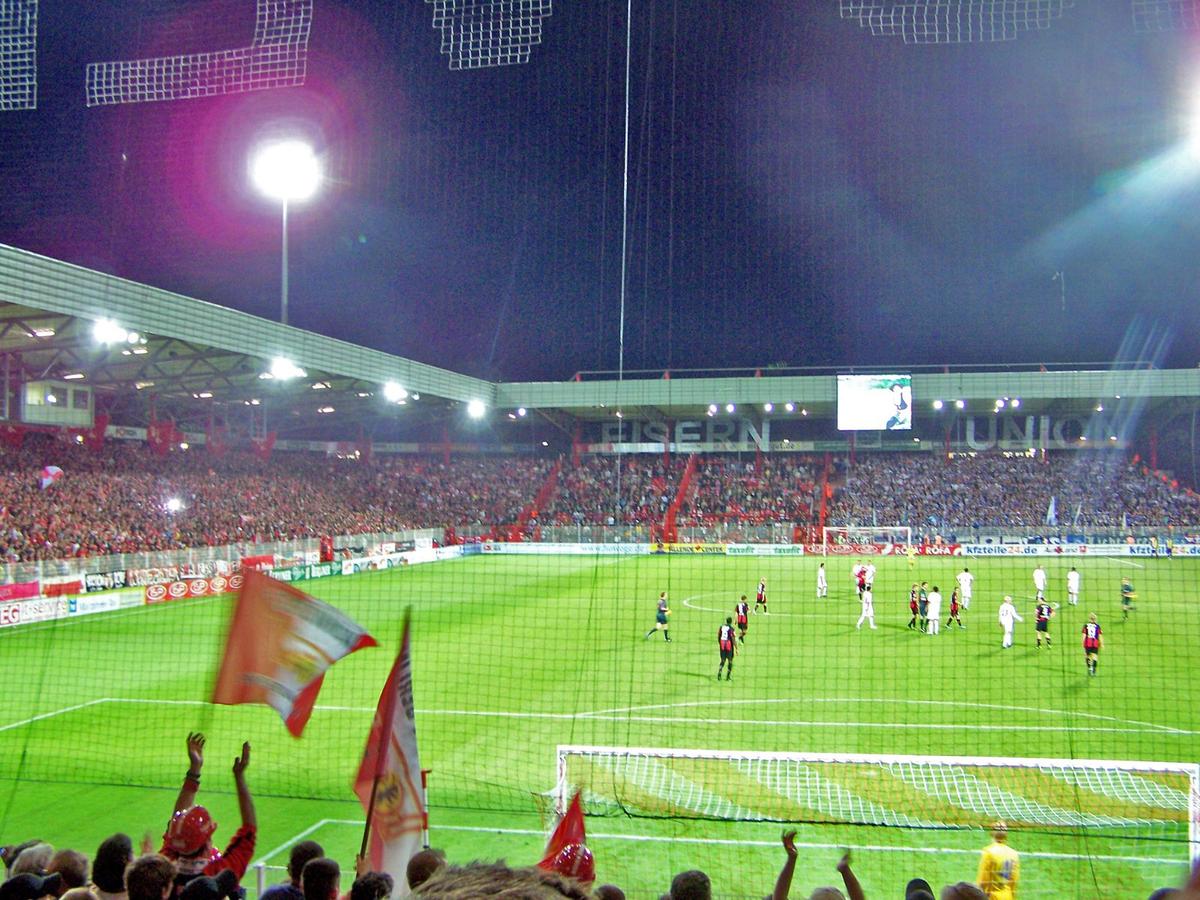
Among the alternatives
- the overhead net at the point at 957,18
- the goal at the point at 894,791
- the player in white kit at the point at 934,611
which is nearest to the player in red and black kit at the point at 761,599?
the player in white kit at the point at 934,611

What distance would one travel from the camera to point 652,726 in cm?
1362

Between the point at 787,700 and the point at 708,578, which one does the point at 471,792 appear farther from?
the point at 708,578

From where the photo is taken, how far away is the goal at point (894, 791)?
8.84 metres

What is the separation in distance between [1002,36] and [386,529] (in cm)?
4006

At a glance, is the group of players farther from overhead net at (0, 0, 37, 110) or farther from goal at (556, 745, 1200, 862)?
overhead net at (0, 0, 37, 110)

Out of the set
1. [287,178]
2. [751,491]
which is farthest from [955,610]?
[751,491]

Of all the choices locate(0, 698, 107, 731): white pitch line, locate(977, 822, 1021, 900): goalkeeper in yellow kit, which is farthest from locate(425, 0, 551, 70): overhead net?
locate(0, 698, 107, 731): white pitch line

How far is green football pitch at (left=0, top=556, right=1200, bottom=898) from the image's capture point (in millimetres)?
8742

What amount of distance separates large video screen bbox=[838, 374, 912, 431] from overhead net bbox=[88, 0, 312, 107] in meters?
41.0

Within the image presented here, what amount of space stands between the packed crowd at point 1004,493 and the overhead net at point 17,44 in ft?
148

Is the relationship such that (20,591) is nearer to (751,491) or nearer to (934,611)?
(934,611)

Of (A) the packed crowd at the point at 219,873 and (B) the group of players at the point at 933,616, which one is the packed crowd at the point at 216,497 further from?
(A) the packed crowd at the point at 219,873

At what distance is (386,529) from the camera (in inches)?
1745

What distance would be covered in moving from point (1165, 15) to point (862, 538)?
41523 millimetres
